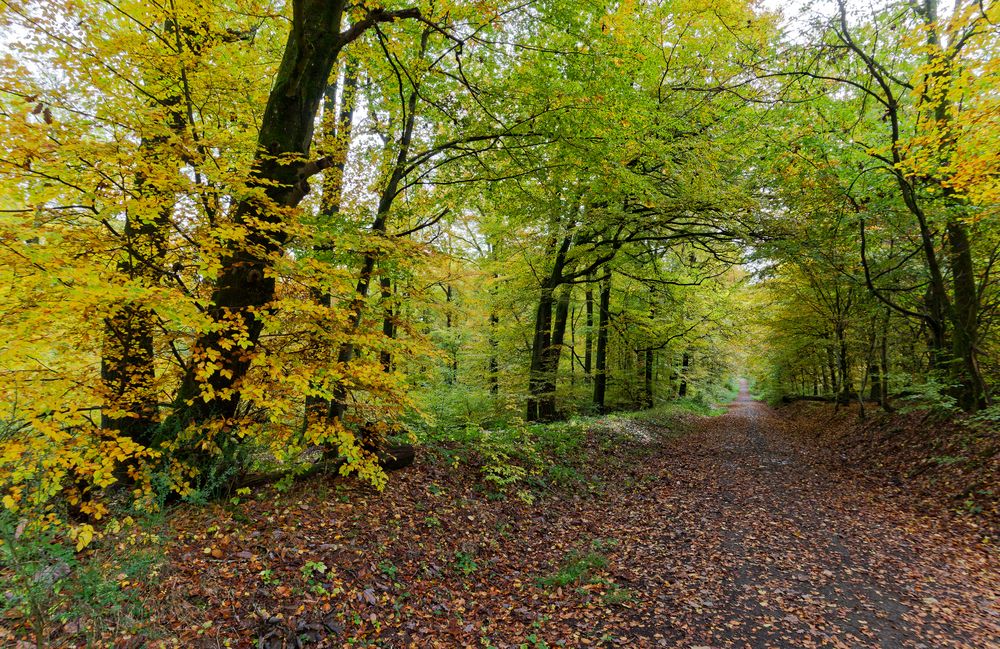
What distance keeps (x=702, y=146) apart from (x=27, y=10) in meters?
10.5

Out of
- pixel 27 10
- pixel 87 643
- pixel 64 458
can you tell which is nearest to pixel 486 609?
pixel 87 643

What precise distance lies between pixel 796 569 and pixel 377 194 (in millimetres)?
9342

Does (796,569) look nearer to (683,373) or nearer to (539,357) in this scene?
(539,357)

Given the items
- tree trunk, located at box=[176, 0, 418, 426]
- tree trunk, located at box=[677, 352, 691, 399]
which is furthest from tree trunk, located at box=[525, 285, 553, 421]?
tree trunk, located at box=[677, 352, 691, 399]

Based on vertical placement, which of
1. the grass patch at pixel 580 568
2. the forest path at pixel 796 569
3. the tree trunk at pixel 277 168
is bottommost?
the grass patch at pixel 580 568

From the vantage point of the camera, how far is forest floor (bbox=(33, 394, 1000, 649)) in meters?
4.22

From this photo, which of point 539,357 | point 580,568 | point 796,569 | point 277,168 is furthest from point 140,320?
point 539,357

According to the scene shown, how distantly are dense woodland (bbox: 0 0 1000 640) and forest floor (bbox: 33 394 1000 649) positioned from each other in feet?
2.53

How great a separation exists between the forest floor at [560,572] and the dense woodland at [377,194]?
2.53 feet

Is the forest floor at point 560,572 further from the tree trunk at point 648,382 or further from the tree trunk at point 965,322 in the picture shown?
the tree trunk at point 648,382

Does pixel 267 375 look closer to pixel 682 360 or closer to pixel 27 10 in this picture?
pixel 27 10

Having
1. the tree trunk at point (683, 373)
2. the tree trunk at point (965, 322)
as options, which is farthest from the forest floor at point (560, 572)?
the tree trunk at point (683, 373)

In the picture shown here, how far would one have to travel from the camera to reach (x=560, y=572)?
595 cm

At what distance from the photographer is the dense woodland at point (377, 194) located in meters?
3.79
